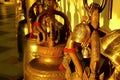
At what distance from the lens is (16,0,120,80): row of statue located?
26.0 inches

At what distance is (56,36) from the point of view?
46.1 inches

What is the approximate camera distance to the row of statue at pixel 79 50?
0.66 meters

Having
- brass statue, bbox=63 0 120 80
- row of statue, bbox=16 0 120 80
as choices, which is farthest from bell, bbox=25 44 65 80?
brass statue, bbox=63 0 120 80

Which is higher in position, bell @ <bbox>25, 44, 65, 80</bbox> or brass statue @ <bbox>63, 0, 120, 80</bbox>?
brass statue @ <bbox>63, 0, 120, 80</bbox>

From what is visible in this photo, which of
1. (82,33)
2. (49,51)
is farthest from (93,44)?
(49,51)

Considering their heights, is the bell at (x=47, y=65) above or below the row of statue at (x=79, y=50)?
below

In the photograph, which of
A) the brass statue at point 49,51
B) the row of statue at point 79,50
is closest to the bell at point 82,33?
the row of statue at point 79,50

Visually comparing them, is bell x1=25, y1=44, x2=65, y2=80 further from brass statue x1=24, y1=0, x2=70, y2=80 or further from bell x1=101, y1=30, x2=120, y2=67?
bell x1=101, y1=30, x2=120, y2=67

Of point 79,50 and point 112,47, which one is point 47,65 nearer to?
point 79,50

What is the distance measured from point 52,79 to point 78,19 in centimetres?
53

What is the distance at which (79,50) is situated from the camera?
A: 87 cm

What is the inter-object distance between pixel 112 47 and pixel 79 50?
0.82ft

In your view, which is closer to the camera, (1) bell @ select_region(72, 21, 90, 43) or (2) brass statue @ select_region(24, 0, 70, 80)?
(1) bell @ select_region(72, 21, 90, 43)

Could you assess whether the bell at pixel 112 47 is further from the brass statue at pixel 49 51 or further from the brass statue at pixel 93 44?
the brass statue at pixel 49 51
